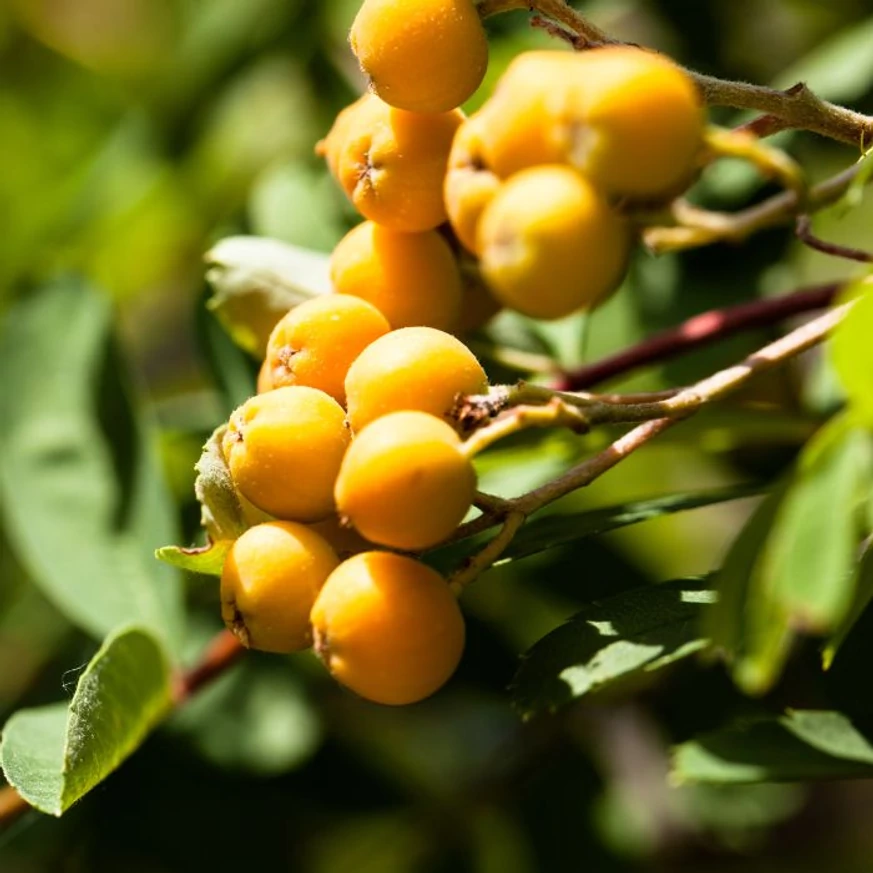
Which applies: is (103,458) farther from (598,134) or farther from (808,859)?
(808,859)

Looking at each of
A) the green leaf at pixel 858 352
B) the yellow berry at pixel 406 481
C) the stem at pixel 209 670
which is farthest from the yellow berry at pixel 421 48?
the stem at pixel 209 670

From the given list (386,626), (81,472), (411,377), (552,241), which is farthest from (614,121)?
(81,472)

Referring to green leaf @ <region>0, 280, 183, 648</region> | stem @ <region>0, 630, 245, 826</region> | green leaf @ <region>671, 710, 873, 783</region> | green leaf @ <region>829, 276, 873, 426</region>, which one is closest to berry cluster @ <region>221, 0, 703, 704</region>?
green leaf @ <region>829, 276, 873, 426</region>

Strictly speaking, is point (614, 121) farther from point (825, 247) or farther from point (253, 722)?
point (253, 722)

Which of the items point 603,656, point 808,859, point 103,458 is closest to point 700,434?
point 603,656

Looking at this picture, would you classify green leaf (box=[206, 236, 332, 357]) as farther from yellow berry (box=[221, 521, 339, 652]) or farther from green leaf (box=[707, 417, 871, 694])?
green leaf (box=[707, 417, 871, 694])
